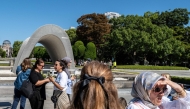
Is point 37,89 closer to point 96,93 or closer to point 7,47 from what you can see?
point 96,93

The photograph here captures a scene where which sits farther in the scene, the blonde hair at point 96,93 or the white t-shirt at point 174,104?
the white t-shirt at point 174,104

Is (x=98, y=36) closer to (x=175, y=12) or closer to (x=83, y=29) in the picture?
(x=83, y=29)

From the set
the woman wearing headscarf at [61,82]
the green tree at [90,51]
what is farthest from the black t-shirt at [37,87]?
the green tree at [90,51]

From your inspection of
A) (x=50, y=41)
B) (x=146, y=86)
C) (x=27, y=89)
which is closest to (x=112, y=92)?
(x=146, y=86)

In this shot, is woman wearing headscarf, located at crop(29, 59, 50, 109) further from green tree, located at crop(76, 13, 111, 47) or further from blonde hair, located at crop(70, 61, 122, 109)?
green tree, located at crop(76, 13, 111, 47)

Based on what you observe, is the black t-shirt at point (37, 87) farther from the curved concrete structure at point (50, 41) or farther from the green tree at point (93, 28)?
the green tree at point (93, 28)

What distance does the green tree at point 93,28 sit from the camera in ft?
177

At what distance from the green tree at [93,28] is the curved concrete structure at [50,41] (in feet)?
97.4

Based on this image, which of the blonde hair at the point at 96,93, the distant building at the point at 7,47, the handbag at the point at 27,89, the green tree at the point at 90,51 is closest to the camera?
the blonde hair at the point at 96,93

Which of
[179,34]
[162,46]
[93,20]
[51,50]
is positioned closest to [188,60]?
[179,34]

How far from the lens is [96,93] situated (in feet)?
6.77

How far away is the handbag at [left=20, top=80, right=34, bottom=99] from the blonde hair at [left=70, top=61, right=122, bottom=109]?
3.85 m

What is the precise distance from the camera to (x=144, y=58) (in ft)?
169

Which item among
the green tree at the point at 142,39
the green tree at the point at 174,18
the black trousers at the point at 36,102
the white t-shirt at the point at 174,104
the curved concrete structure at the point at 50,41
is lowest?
the black trousers at the point at 36,102
